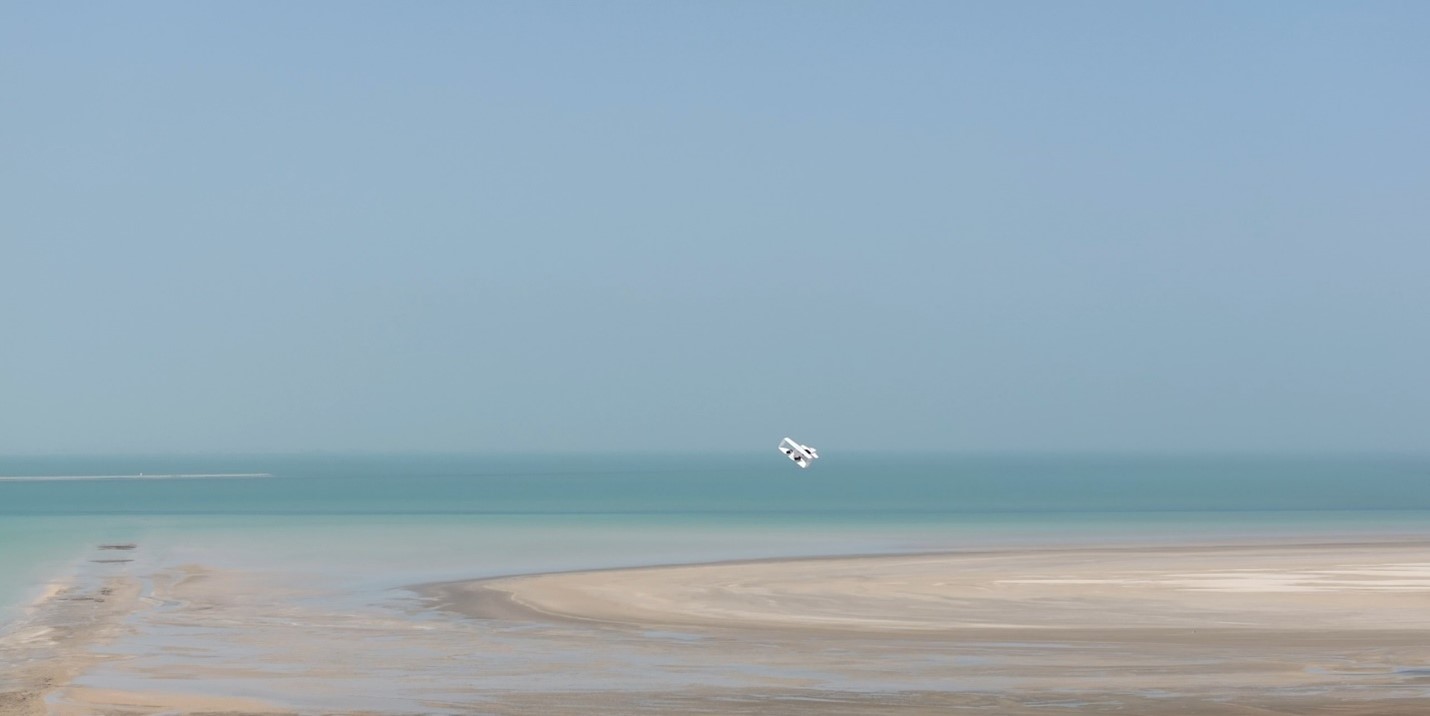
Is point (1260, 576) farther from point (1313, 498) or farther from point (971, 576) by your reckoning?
point (1313, 498)

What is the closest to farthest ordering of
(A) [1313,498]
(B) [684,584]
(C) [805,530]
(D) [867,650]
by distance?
(D) [867,650] → (B) [684,584] → (C) [805,530] → (A) [1313,498]

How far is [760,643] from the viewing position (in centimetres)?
3139

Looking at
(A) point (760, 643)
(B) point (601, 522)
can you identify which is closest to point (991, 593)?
(A) point (760, 643)

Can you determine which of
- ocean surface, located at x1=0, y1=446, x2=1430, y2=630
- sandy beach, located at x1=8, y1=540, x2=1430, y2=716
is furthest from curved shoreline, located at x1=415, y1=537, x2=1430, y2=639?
ocean surface, located at x1=0, y1=446, x2=1430, y2=630

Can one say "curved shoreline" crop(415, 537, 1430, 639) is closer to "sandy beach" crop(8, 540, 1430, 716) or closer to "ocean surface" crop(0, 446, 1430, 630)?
"sandy beach" crop(8, 540, 1430, 716)

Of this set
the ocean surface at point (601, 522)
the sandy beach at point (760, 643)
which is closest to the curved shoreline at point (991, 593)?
the sandy beach at point (760, 643)

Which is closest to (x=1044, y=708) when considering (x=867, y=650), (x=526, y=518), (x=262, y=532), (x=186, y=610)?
(x=867, y=650)

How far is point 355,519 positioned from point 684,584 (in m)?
44.9

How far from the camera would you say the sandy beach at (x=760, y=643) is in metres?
24.8

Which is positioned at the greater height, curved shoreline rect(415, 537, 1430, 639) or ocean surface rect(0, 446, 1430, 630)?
ocean surface rect(0, 446, 1430, 630)

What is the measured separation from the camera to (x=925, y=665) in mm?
28297

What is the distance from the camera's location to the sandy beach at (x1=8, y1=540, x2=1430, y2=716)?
24828mm

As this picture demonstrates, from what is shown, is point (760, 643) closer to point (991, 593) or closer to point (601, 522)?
point (991, 593)

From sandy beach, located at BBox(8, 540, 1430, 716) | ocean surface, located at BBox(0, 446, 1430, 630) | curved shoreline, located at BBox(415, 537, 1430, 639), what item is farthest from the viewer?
ocean surface, located at BBox(0, 446, 1430, 630)
